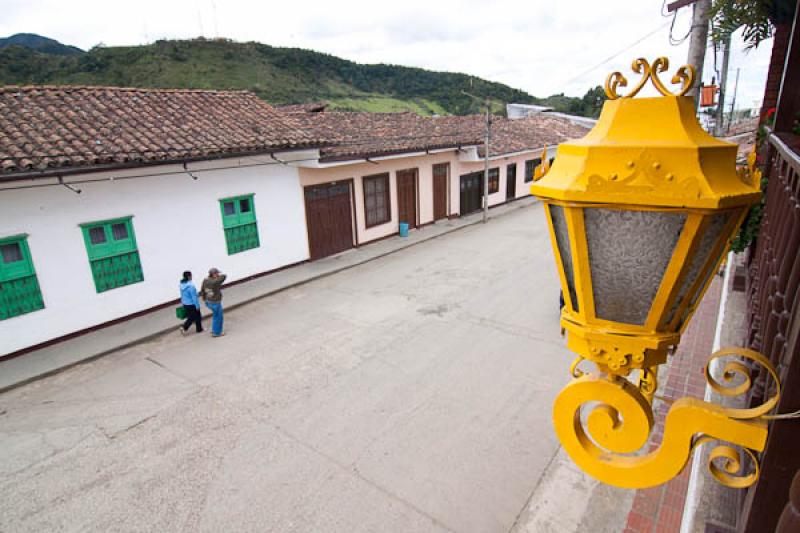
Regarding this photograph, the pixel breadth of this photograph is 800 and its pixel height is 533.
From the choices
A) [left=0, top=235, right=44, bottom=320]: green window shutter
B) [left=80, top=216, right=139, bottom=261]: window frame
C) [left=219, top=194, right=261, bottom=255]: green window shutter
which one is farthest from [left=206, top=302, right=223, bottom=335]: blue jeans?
[left=0, top=235, right=44, bottom=320]: green window shutter

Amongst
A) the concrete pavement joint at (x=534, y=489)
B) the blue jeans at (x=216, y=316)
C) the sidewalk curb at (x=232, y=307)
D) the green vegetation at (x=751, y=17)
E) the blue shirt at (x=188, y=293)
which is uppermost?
the green vegetation at (x=751, y=17)

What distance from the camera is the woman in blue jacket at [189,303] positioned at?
28.2 feet

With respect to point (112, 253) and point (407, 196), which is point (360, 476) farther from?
point (407, 196)

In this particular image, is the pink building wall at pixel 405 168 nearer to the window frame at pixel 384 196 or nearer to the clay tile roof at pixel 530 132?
the window frame at pixel 384 196

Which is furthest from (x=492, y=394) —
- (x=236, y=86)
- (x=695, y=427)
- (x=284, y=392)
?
(x=236, y=86)

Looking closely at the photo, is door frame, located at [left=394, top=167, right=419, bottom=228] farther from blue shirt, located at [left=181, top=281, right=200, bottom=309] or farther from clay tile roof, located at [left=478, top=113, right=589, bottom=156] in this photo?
blue shirt, located at [left=181, top=281, right=200, bottom=309]

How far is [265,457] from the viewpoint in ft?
17.9

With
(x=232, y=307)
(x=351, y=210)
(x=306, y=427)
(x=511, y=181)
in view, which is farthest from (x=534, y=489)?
(x=511, y=181)

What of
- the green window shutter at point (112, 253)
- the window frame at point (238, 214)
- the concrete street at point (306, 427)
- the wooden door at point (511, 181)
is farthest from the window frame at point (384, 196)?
the wooden door at point (511, 181)

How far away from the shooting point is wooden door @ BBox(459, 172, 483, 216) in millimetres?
19511

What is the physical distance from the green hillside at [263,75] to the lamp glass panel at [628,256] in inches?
1178

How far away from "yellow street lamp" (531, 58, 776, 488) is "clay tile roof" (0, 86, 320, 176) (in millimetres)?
9027

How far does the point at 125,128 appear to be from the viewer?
9.52 m

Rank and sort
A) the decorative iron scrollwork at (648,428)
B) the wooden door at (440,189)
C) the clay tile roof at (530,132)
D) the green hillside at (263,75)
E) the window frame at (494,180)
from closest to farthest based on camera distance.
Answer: the decorative iron scrollwork at (648,428)
the wooden door at (440,189)
the window frame at (494,180)
the clay tile roof at (530,132)
the green hillside at (263,75)
